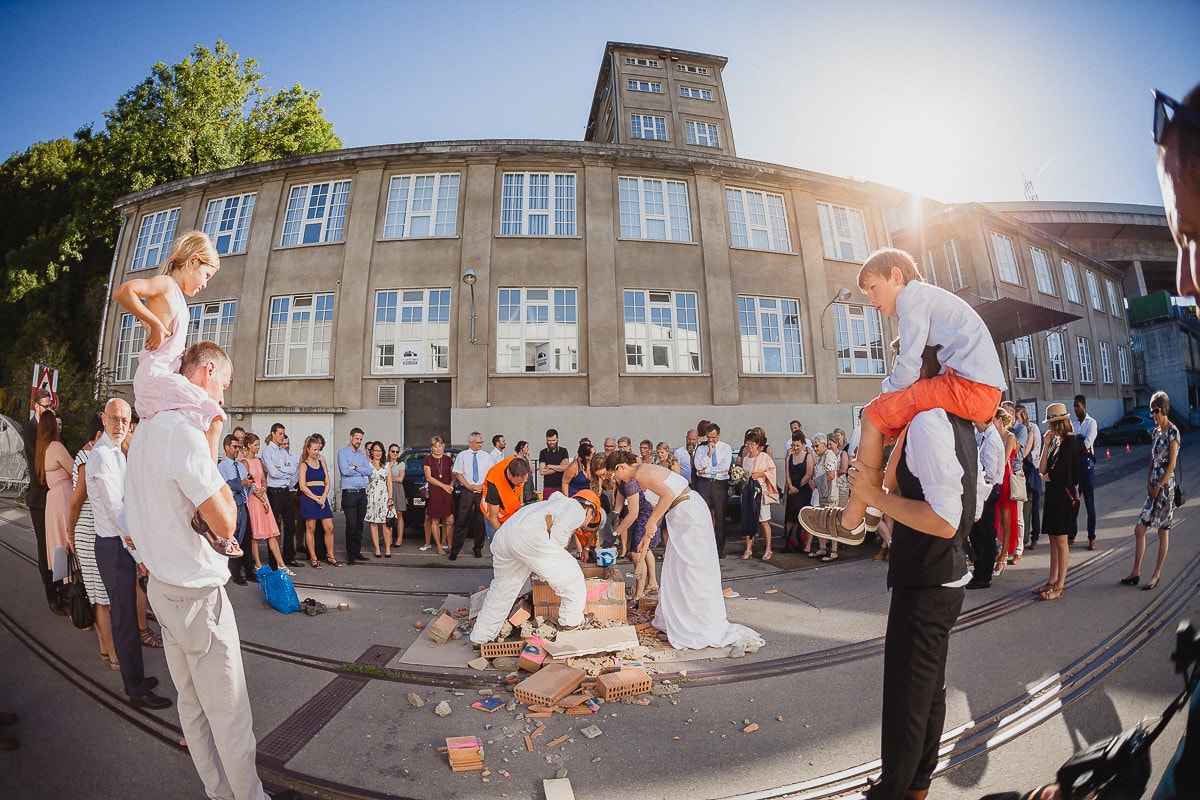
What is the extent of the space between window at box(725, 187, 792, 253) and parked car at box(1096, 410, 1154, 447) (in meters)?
13.8

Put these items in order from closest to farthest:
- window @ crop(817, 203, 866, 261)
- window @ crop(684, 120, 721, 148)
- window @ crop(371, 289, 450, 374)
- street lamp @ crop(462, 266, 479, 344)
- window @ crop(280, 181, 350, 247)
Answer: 1. street lamp @ crop(462, 266, 479, 344)
2. window @ crop(371, 289, 450, 374)
3. window @ crop(280, 181, 350, 247)
4. window @ crop(817, 203, 866, 261)
5. window @ crop(684, 120, 721, 148)

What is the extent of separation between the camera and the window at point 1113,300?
1.46 m

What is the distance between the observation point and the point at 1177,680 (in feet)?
2.74

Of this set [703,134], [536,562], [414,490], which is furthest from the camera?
[703,134]

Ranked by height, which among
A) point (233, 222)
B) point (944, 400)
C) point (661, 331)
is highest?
point (233, 222)

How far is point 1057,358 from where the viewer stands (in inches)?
96.3

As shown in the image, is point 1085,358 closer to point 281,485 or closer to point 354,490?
point 354,490

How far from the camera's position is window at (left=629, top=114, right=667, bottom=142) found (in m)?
23.7

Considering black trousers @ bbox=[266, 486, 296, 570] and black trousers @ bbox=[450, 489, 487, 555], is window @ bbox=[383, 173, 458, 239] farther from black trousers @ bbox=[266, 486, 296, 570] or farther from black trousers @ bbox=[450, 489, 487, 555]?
black trousers @ bbox=[266, 486, 296, 570]

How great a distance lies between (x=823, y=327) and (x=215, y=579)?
1669 cm

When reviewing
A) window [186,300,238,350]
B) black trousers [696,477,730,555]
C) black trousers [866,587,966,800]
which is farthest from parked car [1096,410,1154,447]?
window [186,300,238,350]

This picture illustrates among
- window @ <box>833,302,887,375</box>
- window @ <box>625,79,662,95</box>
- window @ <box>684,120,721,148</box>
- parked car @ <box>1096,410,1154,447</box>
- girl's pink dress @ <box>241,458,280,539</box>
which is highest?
window @ <box>625,79,662,95</box>

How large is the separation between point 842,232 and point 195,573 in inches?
737

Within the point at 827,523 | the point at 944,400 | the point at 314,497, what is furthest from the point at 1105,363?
the point at 314,497
